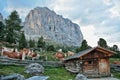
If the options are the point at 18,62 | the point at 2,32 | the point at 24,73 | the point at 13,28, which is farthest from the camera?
the point at 13,28

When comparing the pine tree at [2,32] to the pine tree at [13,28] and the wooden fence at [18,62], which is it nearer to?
the pine tree at [13,28]

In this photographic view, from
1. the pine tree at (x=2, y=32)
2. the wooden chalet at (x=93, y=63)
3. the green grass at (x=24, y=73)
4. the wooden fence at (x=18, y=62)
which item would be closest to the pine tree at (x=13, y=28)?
the pine tree at (x=2, y=32)

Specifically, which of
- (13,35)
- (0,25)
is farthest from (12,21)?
(0,25)

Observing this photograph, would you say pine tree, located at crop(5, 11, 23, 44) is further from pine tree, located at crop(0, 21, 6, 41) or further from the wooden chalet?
the wooden chalet

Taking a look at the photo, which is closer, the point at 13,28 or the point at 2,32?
the point at 2,32

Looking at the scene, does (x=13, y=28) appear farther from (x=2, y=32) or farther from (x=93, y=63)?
(x=93, y=63)

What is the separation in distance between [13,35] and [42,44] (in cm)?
727

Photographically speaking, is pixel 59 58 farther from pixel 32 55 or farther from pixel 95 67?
pixel 95 67

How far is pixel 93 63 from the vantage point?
34250 mm

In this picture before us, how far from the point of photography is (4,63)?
28.7m

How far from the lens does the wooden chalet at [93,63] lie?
33406 millimetres

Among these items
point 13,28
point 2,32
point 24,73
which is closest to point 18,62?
point 24,73

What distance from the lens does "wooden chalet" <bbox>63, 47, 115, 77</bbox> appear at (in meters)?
33.4

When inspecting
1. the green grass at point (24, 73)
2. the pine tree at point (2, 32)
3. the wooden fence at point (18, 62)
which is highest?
the pine tree at point (2, 32)
